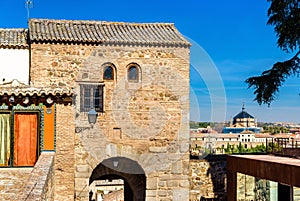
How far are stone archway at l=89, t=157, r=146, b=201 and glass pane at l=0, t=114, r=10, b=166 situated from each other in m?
5.03

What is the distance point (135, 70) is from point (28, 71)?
3.43 m

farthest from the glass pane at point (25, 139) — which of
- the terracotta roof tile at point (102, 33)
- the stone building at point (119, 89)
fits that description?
the terracotta roof tile at point (102, 33)

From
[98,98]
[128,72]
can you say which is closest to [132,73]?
[128,72]

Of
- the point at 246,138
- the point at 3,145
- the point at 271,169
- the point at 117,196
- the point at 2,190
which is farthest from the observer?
the point at 246,138

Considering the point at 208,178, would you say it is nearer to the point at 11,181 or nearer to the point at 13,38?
the point at 13,38

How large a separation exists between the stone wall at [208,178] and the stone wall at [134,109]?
19.6 inches

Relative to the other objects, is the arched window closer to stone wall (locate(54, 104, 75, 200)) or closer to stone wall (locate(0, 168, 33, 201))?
stone wall (locate(54, 104, 75, 200))

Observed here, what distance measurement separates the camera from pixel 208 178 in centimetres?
1581

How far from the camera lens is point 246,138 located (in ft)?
109

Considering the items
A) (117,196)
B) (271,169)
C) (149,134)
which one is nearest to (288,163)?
(271,169)

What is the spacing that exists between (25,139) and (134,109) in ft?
15.3

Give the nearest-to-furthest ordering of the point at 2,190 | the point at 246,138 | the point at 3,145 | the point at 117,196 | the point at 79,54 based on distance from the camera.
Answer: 1. the point at 2,190
2. the point at 3,145
3. the point at 79,54
4. the point at 117,196
5. the point at 246,138

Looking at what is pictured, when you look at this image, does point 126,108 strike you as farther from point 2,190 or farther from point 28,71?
point 2,190

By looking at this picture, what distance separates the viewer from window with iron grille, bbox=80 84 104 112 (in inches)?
568
